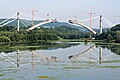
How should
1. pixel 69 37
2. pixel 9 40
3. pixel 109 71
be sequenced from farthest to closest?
pixel 69 37, pixel 9 40, pixel 109 71

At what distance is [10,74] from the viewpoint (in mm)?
13906

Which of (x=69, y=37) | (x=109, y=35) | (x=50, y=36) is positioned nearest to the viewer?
(x=109, y=35)

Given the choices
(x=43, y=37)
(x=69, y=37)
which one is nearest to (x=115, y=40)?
(x=43, y=37)

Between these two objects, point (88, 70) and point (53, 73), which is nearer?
point (53, 73)

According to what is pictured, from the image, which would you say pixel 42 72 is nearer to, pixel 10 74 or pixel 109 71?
pixel 10 74

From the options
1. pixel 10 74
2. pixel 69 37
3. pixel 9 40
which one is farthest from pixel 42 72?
pixel 69 37

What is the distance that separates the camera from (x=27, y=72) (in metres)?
14.5

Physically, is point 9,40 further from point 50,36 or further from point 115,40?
point 115,40

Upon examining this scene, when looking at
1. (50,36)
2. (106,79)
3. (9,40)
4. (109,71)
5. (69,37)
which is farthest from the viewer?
(69,37)

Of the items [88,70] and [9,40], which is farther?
[9,40]

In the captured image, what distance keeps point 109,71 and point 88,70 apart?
3.29ft

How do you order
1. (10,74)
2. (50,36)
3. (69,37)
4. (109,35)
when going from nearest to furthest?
(10,74), (109,35), (50,36), (69,37)

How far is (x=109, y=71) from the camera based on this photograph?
15.1 meters

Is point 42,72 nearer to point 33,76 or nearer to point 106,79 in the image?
point 33,76
